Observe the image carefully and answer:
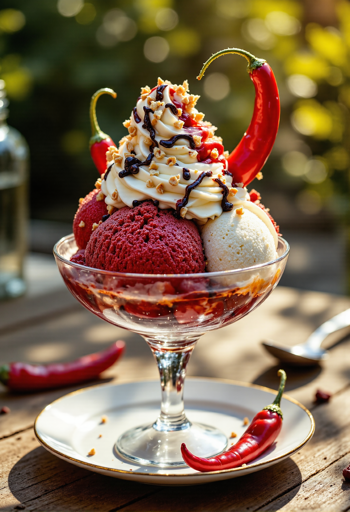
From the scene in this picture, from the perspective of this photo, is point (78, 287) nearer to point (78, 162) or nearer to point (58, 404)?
point (58, 404)

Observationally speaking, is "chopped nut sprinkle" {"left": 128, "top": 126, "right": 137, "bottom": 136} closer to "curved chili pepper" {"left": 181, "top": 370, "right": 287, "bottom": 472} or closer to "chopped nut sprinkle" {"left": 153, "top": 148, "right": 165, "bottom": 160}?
"chopped nut sprinkle" {"left": 153, "top": 148, "right": 165, "bottom": 160}

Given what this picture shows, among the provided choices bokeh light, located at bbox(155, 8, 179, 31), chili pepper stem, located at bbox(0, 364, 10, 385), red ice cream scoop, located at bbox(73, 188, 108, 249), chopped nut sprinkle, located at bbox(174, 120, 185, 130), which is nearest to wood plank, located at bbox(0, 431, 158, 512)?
chili pepper stem, located at bbox(0, 364, 10, 385)

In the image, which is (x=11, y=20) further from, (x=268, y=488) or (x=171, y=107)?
(x=268, y=488)

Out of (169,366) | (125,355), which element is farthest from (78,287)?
(125,355)

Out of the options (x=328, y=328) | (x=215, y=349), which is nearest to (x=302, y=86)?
(x=328, y=328)

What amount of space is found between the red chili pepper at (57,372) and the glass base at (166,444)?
0.27 m

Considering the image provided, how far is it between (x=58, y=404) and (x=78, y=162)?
2.97 m

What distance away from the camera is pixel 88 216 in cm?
105

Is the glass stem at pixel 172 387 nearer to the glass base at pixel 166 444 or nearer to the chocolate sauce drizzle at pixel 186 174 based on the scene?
the glass base at pixel 166 444

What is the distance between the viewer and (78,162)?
3.94m

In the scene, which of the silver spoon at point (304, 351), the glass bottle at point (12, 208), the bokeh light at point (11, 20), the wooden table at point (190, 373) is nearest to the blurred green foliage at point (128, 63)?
the bokeh light at point (11, 20)

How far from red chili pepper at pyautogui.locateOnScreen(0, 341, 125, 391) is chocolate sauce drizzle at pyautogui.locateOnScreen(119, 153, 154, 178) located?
51 cm

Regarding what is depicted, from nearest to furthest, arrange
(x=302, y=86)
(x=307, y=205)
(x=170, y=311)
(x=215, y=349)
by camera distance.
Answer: (x=170, y=311)
(x=215, y=349)
(x=302, y=86)
(x=307, y=205)

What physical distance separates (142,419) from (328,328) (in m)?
0.60
